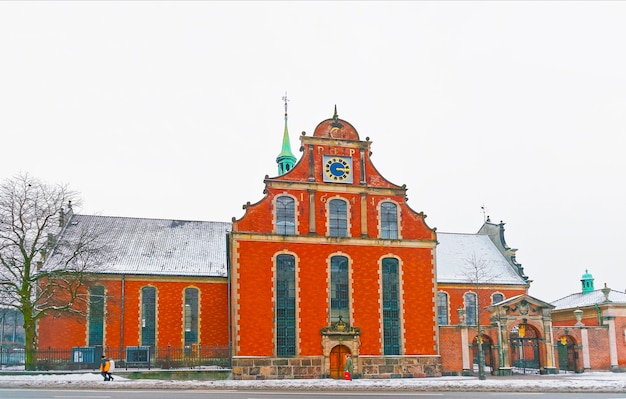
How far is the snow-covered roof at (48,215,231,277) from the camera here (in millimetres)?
47812

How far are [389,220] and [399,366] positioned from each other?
10.0 meters

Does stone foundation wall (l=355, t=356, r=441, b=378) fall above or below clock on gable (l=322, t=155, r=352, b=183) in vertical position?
below

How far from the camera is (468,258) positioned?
58.1 metres

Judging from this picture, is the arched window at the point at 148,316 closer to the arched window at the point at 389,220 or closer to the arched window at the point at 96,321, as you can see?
the arched window at the point at 96,321

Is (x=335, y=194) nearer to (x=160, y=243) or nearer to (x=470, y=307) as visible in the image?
(x=160, y=243)

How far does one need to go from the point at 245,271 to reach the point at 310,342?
6351 millimetres

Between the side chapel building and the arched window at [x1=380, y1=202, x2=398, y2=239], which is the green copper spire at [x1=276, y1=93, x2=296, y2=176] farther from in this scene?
the arched window at [x1=380, y1=202, x2=398, y2=239]

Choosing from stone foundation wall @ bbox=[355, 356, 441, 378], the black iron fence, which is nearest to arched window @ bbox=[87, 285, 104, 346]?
the black iron fence

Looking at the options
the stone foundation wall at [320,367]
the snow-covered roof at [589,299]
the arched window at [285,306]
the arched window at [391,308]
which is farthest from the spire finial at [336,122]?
the snow-covered roof at [589,299]

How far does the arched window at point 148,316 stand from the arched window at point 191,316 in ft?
7.79

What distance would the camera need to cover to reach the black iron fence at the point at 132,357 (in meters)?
41.0

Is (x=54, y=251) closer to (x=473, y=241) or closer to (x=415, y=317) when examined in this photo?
(x=415, y=317)

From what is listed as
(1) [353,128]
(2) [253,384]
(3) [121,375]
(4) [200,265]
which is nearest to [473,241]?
(1) [353,128]

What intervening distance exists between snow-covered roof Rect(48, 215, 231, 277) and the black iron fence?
20.1 feet
